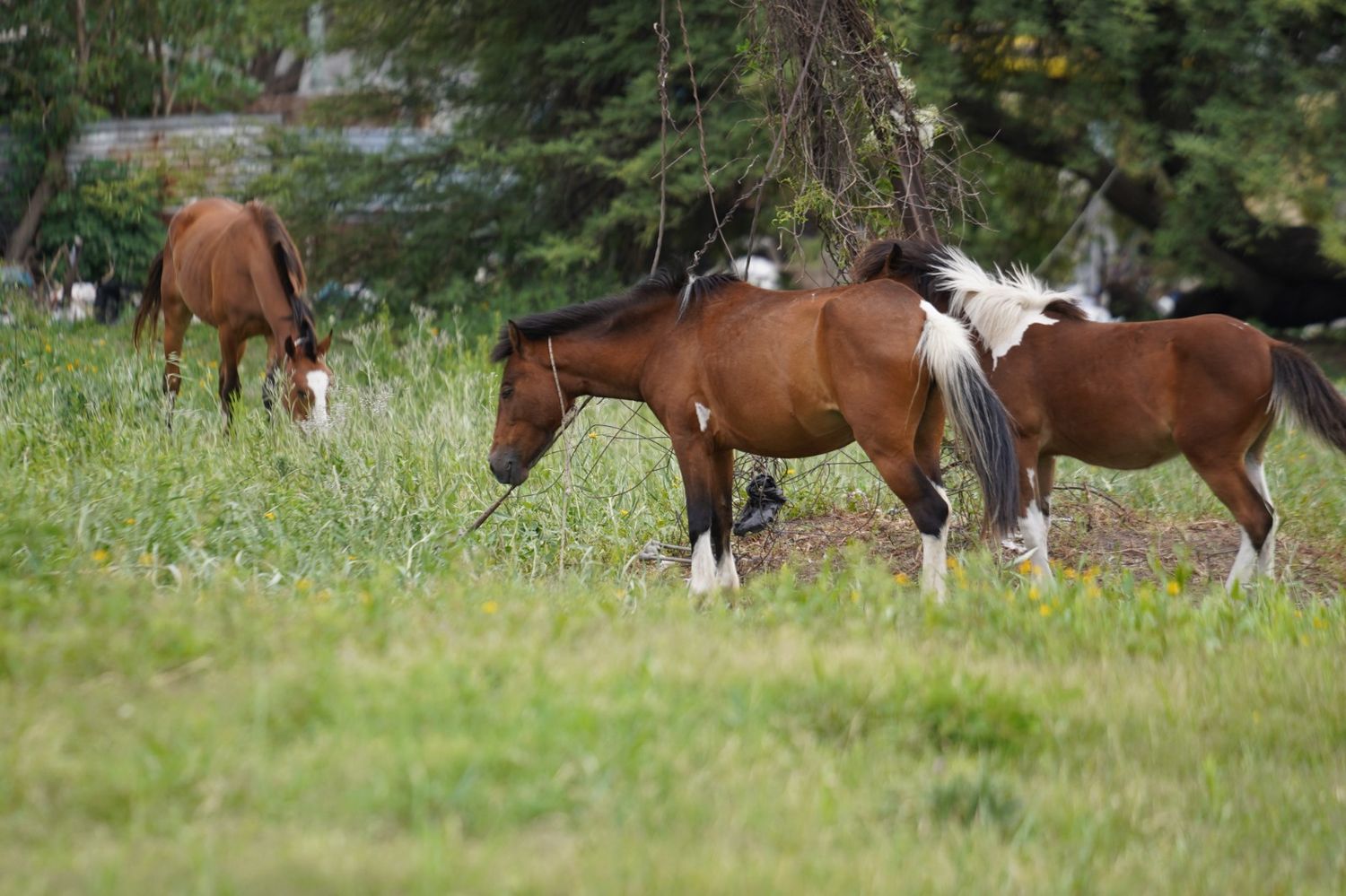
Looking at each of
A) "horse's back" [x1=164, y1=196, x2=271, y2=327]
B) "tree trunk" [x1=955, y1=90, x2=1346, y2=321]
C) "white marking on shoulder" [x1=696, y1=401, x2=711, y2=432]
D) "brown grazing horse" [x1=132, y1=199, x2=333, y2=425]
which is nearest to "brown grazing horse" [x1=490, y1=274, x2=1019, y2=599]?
"white marking on shoulder" [x1=696, y1=401, x2=711, y2=432]

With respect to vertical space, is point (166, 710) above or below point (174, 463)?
below

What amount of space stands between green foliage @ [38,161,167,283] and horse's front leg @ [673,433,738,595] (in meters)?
16.7

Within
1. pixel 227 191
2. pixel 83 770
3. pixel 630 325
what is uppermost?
pixel 227 191

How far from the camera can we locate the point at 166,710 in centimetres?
376

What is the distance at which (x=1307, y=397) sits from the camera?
21.5 feet

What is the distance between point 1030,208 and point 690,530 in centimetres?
1457

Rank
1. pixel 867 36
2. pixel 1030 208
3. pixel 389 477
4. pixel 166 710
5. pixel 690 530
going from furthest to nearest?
pixel 1030 208 → pixel 389 477 → pixel 867 36 → pixel 690 530 → pixel 166 710

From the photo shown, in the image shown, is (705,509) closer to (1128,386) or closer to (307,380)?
(1128,386)

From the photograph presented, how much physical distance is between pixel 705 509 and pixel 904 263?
1.62 metres

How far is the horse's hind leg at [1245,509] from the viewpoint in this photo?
6.70m

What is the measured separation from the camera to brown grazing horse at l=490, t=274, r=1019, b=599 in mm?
6074

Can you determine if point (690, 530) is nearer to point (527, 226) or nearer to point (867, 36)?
point (867, 36)

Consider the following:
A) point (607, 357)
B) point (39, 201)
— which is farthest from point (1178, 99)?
point (39, 201)

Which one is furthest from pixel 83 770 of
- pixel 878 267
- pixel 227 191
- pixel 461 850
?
pixel 227 191
